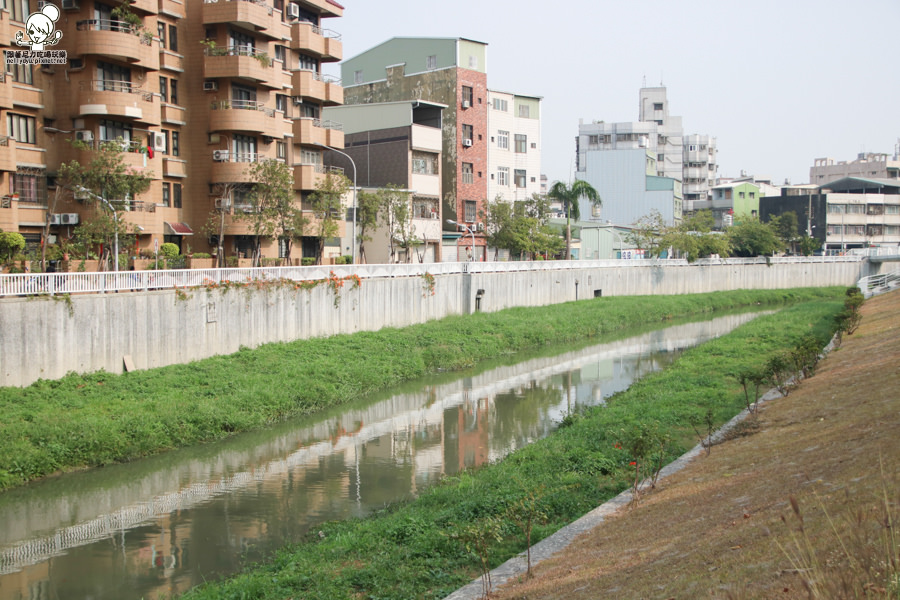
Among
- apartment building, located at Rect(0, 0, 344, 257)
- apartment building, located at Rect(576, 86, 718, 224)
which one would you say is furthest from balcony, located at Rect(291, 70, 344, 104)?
apartment building, located at Rect(576, 86, 718, 224)

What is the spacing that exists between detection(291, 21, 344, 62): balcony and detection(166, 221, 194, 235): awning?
12259mm

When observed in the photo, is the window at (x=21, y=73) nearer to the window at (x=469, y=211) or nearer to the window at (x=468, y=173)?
the window at (x=469, y=211)

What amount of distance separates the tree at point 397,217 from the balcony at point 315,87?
6162 millimetres

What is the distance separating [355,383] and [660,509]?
17.9 metres

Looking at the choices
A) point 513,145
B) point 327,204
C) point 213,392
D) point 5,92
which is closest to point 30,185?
point 5,92

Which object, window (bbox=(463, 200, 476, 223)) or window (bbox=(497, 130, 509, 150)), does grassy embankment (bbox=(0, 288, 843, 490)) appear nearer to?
window (bbox=(463, 200, 476, 223))

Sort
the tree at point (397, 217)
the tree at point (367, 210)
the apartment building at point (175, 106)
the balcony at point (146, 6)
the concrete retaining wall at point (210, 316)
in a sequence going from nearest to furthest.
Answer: the concrete retaining wall at point (210, 316), the apartment building at point (175, 106), the balcony at point (146, 6), the tree at point (367, 210), the tree at point (397, 217)

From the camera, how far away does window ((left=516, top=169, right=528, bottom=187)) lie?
6944cm

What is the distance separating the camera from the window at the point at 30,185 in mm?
31266

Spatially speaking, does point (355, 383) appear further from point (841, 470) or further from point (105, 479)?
point (841, 470)

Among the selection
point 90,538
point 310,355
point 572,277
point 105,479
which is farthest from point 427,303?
point 90,538

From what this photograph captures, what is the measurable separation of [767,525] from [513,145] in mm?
61596

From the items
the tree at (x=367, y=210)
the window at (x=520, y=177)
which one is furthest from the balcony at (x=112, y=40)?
the window at (x=520, y=177)

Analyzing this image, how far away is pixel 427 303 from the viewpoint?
4159cm
